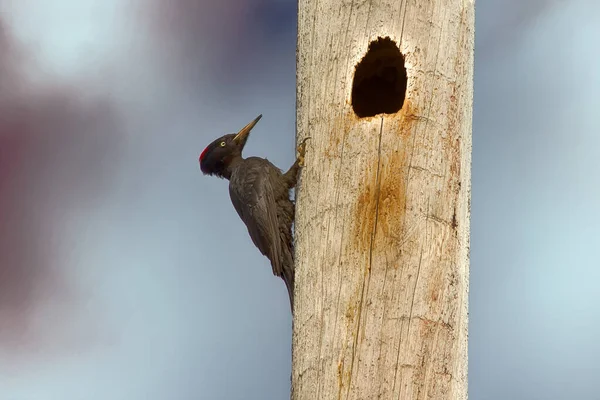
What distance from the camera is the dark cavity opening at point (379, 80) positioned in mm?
3572

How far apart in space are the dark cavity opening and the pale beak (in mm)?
1359

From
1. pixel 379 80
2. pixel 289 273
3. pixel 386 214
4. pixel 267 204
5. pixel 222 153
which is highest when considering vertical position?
pixel 222 153

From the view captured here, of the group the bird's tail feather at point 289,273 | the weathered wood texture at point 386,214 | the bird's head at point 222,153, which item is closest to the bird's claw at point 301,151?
the weathered wood texture at point 386,214

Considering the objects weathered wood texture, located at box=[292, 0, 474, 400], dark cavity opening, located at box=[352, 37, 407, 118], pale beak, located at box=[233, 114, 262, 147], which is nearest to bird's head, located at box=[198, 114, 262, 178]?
pale beak, located at box=[233, 114, 262, 147]

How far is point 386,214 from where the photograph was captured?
332cm

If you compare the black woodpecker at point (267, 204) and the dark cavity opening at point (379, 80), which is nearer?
the dark cavity opening at point (379, 80)

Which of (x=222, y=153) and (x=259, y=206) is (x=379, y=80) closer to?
(x=259, y=206)

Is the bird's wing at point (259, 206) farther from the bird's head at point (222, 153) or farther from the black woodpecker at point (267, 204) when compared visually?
the bird's head at point (222, 153)

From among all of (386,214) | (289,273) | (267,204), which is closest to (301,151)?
(386,214)

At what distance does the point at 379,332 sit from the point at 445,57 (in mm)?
1065

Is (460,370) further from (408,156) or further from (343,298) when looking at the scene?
(408,156)

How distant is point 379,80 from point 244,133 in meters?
1.64

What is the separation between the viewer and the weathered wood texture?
3.19 m

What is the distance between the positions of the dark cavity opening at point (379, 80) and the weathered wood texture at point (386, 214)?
0.06 m
